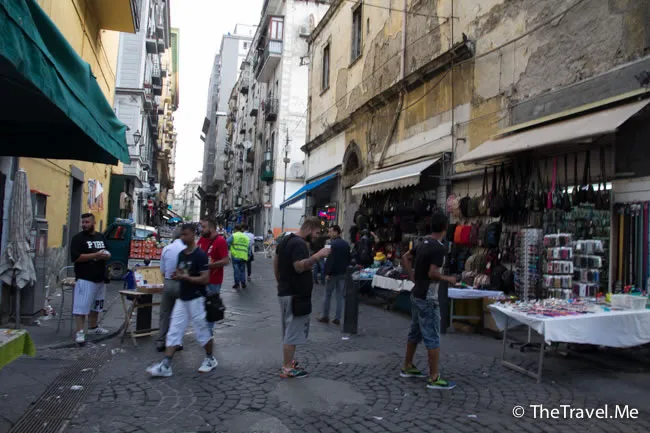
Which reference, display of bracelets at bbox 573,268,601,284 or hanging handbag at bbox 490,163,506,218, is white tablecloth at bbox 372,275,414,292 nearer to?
hanging handbag at bbox 490,163,506,218

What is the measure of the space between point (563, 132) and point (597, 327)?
2832 mm

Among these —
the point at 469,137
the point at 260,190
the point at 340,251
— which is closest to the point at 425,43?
the point at 469,137

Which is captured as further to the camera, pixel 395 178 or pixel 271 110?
pixel 271 110

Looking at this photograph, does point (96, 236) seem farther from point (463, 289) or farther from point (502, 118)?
point (502, 118)

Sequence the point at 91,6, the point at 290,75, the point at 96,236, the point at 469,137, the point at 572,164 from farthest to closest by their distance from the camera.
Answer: the point at 290,75 → the point at 91,6 → the point at 469,137 → the point at 572,164 → the point at 96,236

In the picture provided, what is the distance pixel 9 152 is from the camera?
653cm

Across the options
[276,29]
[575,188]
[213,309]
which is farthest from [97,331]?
[276,29]

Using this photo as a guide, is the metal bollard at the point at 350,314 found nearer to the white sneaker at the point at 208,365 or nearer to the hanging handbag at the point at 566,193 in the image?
the white sneaker at the point at 208,365

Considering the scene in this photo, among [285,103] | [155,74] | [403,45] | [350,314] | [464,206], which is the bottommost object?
[350,314]

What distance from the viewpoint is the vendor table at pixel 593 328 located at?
16.8ft

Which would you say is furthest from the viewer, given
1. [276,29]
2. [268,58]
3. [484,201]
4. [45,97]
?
[268,58]

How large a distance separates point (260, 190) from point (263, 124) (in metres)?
5.26

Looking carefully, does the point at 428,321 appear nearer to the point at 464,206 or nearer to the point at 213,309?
the point at 213,309

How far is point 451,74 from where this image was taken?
35.9ft
